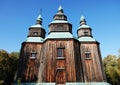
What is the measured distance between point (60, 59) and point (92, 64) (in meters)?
5.28

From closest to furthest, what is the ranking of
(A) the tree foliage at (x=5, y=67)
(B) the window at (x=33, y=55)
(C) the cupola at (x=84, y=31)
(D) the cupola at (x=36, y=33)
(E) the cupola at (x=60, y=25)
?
(B) the window at (x=33, y=55) < (E) the cupola at (x=60, y=25) < (A) the tree foliage at (x=5, y=67) < (D) the cupola at (x=36, y=33) < (C) the cupola at (x=84, y=31)

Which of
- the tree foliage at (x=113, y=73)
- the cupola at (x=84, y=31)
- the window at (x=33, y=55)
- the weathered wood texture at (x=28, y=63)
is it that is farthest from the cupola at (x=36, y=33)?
the tree foliage at (x=113, y=73)

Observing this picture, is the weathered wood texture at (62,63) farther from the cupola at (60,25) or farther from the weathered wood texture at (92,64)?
the cupola at (60,25)

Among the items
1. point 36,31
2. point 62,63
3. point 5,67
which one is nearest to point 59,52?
point 62,63

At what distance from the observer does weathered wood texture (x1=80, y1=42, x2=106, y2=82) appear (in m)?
22.6

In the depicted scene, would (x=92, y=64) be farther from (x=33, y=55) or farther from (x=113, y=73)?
(x=113, y=73)

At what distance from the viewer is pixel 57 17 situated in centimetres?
2797

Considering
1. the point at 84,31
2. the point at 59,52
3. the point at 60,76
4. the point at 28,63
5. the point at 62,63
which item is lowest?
the point at 60,76

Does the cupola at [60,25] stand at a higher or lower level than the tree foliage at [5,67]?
higher

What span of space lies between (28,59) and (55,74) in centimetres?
542

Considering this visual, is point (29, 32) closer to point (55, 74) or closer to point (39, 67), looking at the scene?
point (39, 67)

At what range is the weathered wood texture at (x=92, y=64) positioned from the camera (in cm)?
2258

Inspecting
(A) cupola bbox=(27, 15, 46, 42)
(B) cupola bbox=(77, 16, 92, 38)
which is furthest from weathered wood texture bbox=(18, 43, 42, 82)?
(B) cupola bbox=(77, 16, 92, 38)

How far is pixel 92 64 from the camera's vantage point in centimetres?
2359
